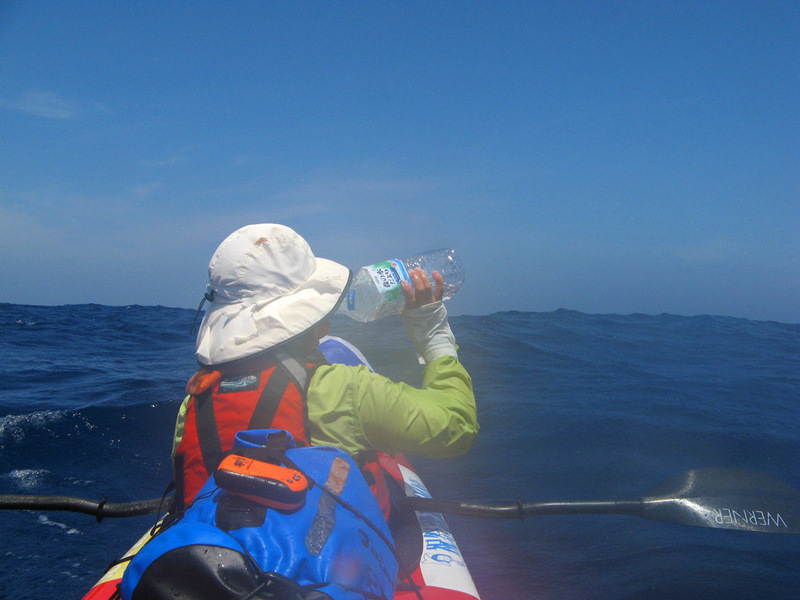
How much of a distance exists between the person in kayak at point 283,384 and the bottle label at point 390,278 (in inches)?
20.0

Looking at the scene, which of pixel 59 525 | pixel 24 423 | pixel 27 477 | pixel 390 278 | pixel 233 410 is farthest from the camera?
pixel 24 423

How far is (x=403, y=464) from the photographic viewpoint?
13.1ft

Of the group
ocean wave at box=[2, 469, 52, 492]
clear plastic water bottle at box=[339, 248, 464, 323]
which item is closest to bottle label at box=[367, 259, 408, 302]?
clear plastic water bottle at box=[339, 248, 464, 323]

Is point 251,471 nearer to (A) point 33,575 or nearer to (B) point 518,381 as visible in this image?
(A) point 33,575

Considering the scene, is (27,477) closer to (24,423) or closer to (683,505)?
(24,423)

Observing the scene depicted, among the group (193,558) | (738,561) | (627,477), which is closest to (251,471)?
(193,558)

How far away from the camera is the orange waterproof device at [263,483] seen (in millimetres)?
1375

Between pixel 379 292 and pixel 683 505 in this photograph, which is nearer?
pixel 379 292

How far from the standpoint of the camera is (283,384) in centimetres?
181

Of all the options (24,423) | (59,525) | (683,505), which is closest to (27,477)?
(59,525)

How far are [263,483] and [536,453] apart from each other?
400 cm

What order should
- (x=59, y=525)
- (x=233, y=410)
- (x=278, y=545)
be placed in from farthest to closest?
(x=59, y=525), (x=233, y=410), (x=278, y=545)

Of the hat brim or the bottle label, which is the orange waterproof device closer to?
the hat brim

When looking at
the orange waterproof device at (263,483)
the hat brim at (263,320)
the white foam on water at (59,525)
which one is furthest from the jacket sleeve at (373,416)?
the white foam on water at (59,525)
